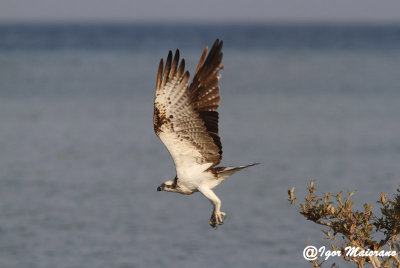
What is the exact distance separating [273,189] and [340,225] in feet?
27.9

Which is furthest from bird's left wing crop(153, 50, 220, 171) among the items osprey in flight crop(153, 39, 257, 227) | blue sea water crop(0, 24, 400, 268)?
blue sea water crop(0, 24, 400, 268)

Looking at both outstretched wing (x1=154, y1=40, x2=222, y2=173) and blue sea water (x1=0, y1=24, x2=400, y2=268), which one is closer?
outstretched wing (x1=154, y1=40, x2=222, y2=173)

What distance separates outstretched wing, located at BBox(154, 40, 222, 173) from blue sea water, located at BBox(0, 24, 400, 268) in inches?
163

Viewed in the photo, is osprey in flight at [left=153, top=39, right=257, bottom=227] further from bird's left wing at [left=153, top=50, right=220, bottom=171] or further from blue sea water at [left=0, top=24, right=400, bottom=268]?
blue sea water at [left=0, top=24, right=400, bottom=268]

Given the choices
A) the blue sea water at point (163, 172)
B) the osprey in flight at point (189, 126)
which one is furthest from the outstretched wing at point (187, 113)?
the blue sea water at point (163, 172)

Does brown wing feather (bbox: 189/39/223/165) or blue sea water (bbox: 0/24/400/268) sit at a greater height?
brown wing feather (bbox: 189/39/223/165)

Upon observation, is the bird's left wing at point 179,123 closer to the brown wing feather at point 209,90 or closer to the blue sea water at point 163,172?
the brown wing feather at point 209,90

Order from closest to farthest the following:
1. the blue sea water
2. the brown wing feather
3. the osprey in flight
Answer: the osprey in flight, the brown wing feather, the blue sea water

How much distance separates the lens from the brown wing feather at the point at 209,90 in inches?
264

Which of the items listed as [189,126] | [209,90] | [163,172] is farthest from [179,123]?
[163,172]

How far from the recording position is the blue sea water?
1111 centimetres

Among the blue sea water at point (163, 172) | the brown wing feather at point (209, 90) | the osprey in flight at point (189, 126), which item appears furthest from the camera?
the blue sea water at point (163, 172)

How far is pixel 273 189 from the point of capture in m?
13.8

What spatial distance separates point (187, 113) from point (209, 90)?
297 millimetres
